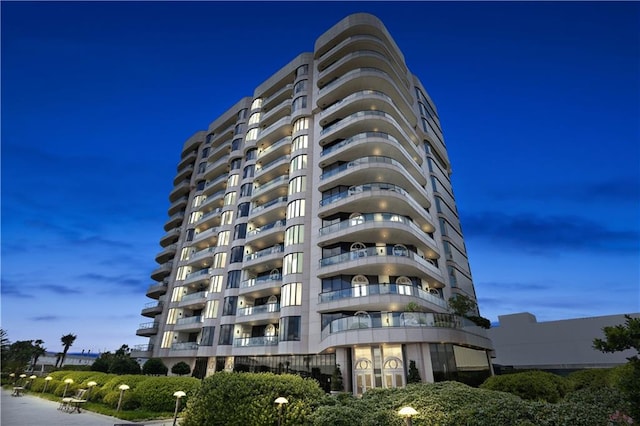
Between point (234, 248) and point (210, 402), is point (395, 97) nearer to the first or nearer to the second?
point (234, 248)

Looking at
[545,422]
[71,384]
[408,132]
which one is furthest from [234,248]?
[545,422]

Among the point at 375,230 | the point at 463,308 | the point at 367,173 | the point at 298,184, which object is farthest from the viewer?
the point at 298,184

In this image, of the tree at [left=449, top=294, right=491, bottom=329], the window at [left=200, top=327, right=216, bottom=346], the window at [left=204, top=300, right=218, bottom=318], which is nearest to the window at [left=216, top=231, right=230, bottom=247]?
the window at [left=204, top=300, right=218, bottom=318]

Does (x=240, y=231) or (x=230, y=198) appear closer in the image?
(x=240, y=231)

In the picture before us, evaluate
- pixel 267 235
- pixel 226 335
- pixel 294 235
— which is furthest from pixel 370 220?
pixel 226 335

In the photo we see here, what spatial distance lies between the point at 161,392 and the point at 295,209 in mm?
19408

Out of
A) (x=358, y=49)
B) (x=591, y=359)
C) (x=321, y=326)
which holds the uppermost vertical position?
(x=358, y=49)

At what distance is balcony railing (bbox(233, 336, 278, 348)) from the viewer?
1214 inches

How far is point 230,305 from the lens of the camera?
118 ft

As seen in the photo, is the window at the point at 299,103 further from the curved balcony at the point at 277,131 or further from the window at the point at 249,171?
the window at the point at 249,171

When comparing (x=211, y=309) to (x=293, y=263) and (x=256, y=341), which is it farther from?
(x=293, y=263)

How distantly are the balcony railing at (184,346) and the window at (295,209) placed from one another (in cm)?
2067

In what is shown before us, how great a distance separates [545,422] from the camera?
868 cm

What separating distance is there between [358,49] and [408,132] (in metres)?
11.8
